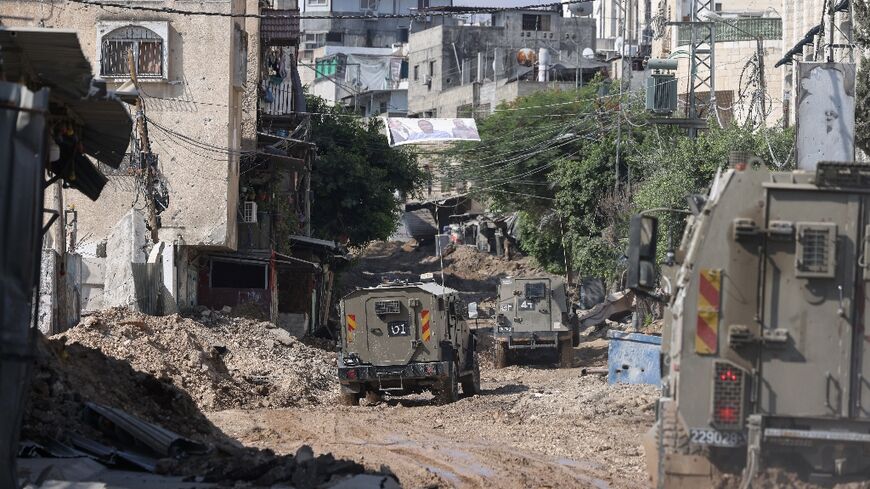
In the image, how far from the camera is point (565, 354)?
37531mm

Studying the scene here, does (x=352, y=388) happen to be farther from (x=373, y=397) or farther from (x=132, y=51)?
(x=132, y=51)

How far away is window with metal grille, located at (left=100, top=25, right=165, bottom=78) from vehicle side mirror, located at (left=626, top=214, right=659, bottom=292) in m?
27.4

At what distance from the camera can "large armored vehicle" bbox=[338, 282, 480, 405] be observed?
24.6 meters

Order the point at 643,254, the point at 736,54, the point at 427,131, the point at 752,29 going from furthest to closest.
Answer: the point at 427,131 → the point at 752,29 → the point at 736,54 → the point at 643,254

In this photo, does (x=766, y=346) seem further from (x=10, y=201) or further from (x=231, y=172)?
(x=231, y=172)

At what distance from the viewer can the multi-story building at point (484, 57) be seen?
7731 centimetres

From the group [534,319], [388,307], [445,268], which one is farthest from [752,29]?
[388,307]

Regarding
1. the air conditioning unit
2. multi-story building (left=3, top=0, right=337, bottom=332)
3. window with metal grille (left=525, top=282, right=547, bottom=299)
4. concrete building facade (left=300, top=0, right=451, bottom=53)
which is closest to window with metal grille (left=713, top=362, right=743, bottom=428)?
multi-story building (left=3, top=0, right=337, bottom=332)

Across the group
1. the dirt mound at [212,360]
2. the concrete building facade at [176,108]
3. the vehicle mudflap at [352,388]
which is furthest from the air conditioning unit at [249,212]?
the vehicle mudflap at [352,388]

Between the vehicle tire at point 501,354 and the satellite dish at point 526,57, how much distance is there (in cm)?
4449

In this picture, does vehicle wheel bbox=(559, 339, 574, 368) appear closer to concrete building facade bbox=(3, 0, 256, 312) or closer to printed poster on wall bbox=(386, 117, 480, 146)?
concrete building facade bbox=(3, 0, 256, 312)

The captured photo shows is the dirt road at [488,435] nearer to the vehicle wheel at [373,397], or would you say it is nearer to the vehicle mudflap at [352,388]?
the vehicle wheel at [373,397]

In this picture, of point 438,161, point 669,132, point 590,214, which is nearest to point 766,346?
point 669,132

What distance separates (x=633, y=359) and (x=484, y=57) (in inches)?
2256
